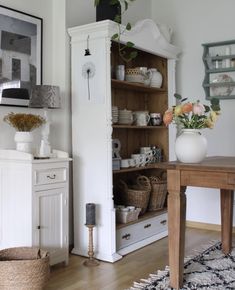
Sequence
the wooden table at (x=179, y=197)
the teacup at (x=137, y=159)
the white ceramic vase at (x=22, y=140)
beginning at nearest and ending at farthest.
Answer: the wooden table at (x=179, y=197), the white ceramic vase at (x=22, y=140), the teacup at (x=137, y=159)

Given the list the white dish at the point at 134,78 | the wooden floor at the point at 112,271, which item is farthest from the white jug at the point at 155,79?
the wooden floor at the point at 112,271

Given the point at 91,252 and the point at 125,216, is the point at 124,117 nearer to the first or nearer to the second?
the point at 125,216

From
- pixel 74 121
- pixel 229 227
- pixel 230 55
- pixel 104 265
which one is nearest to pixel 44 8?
pixel 74 121

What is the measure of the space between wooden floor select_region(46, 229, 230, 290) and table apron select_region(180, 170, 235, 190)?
817 millimetres

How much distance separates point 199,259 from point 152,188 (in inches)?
38.1

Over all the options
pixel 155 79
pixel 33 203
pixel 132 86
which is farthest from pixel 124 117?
pixel 33 203

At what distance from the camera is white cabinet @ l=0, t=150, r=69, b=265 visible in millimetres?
2722

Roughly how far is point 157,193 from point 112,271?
120cm

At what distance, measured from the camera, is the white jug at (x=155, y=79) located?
157 inches

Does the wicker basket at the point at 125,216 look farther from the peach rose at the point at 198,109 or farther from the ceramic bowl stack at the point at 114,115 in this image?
the peach rose at the point at 198,109

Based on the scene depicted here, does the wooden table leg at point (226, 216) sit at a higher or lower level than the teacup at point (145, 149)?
lower

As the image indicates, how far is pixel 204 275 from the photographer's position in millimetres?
2713

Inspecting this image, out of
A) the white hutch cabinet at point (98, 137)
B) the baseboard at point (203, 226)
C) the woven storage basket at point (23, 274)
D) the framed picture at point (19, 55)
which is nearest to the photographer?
the woven storage basket at point (23, 274)

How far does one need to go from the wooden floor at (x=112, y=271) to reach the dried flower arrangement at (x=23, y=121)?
1079mm
